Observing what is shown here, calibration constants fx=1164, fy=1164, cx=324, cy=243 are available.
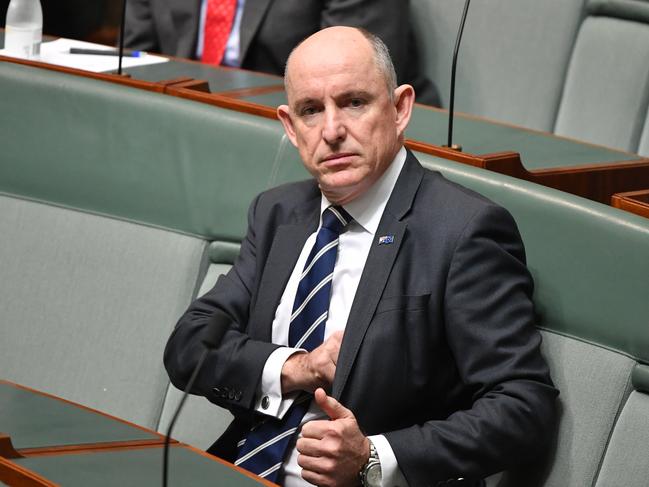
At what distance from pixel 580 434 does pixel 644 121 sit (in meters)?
1.27

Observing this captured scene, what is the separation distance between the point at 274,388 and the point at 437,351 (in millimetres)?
212

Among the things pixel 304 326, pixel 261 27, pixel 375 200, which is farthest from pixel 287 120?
pixel 261 27

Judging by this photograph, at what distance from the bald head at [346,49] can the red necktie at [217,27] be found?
1.25m

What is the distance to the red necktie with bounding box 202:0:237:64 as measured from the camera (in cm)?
273

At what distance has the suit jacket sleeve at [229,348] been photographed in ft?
4.88

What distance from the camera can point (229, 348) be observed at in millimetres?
1517

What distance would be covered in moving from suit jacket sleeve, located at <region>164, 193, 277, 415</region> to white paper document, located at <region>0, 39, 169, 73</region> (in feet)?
2.12

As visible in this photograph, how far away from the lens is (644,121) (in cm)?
253

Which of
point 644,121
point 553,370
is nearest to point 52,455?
point 553,370

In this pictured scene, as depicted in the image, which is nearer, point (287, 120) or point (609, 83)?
point (287, 120)

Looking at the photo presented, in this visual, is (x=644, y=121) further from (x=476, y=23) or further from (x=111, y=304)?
(x=111, y=304)

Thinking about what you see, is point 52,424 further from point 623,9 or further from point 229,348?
point 623,9

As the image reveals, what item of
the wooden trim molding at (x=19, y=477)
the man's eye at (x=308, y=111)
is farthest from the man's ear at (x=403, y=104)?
the wooden trim molding at (x=19, y=477)

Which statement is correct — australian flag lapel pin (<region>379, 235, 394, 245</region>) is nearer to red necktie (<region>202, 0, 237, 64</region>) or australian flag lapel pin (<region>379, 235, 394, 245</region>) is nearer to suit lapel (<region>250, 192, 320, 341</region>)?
suit lapel (<region>250, 192, 320, 341</region>)
